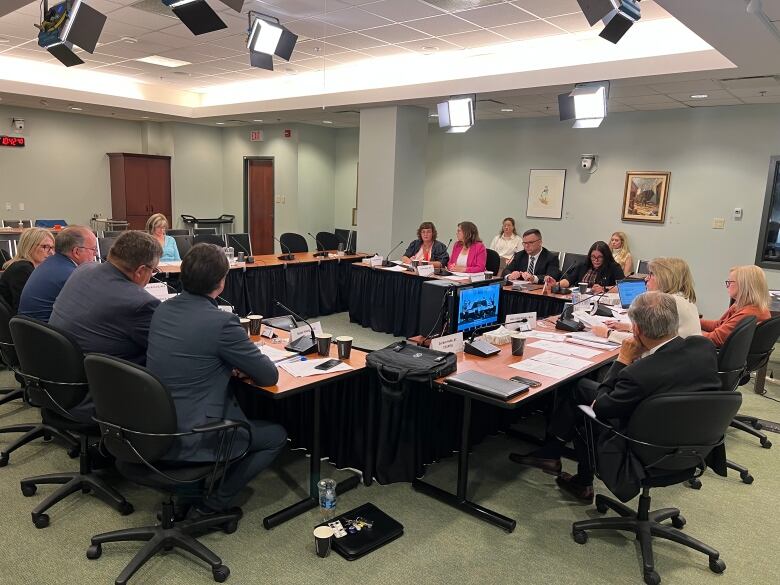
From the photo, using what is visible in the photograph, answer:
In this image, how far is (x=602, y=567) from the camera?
243 cm

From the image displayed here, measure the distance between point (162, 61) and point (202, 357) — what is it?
6.22 m

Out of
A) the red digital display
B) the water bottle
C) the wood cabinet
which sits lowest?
the water bottle

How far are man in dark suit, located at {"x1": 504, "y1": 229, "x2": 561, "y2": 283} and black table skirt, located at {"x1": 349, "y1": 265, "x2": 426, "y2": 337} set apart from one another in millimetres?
1019

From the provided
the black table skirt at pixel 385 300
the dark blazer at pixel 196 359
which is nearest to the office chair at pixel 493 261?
the black table skirt at pixel 385 300

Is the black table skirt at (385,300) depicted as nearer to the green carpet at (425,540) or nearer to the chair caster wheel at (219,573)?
the green carpet at (425,540)

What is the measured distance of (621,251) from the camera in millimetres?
7340

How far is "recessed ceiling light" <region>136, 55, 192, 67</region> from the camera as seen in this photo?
6.97 metres

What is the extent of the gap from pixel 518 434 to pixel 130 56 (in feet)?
20.7

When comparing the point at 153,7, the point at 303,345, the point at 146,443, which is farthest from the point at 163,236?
the point at 146,443

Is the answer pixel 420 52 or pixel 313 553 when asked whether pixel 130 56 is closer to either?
pixel 420 52

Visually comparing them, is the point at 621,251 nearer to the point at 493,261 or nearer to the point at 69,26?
the point at 493,261

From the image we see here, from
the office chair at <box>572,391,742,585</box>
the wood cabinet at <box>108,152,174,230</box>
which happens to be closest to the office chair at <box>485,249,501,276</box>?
the office chair at <box>572,391,742,585</box>

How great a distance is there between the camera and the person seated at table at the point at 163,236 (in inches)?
227

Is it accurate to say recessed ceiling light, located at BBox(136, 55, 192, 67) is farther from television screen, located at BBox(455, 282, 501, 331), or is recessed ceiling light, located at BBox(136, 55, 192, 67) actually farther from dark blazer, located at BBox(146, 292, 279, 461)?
dark blazer, located at BBox(146, 292, 279, 461)
